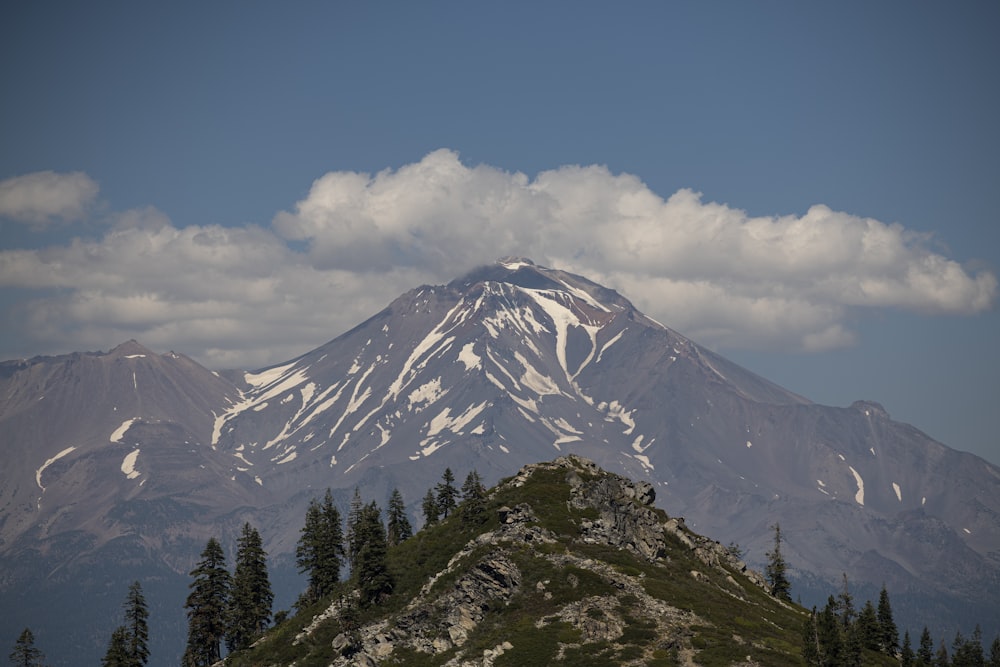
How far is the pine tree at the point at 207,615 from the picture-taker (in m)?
152

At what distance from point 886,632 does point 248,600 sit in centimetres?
10080

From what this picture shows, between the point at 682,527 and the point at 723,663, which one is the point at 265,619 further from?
the point at 723,663

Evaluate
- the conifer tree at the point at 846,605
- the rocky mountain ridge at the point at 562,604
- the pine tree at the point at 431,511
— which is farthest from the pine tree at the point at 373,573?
the conifer tree at the point at 846,605

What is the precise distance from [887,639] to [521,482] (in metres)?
64.9

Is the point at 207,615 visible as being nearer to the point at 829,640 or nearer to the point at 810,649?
the point at 810,649

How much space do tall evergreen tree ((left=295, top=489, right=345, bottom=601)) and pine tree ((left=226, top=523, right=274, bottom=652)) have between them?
20.9 feet

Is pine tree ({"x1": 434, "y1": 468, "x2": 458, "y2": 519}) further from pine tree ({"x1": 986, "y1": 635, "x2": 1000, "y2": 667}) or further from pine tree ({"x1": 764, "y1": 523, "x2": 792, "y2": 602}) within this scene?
pine tree ({"x1": 986, "y1": 635, "x2": 1000, "y2": 667})

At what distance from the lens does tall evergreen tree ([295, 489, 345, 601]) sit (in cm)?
16138

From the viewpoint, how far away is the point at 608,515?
151 metres

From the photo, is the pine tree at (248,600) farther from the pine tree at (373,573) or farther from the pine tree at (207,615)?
the pine tree at (373,573)

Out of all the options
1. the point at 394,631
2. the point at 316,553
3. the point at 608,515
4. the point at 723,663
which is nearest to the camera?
the point at 723,663

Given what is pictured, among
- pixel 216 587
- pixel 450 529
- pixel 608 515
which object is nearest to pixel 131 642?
pixel 216 587

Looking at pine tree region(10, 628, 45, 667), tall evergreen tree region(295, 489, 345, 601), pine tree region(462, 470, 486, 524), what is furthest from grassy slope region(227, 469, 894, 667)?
pine tree region(10, 628, 45, 667)

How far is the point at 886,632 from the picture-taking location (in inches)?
6772
